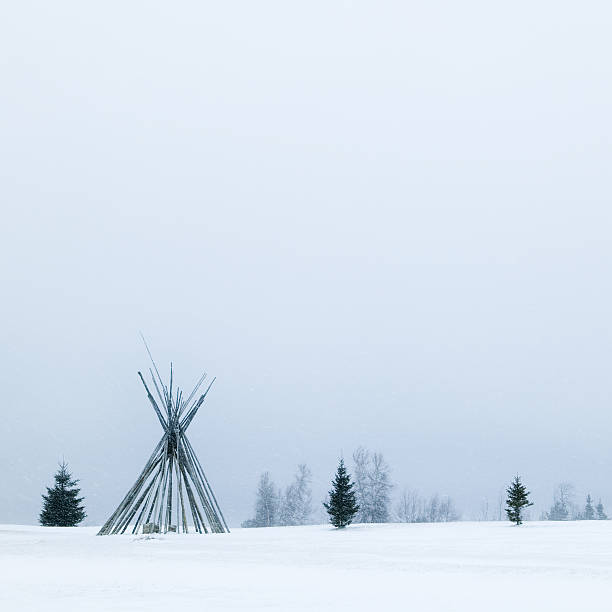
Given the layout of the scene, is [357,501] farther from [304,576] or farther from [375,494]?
[304,576]

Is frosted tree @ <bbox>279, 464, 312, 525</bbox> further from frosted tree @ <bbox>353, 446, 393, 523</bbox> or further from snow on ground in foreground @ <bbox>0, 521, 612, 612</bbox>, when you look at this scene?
snow on ground in foreground @ <bbox>0, 521, 612, 612</bbox>

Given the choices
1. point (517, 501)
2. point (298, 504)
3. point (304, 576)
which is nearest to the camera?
point (304, 576)

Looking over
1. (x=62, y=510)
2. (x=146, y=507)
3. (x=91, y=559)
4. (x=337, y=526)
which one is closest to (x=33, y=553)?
(x=91, y=559)

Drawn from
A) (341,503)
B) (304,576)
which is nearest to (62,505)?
(341,503)

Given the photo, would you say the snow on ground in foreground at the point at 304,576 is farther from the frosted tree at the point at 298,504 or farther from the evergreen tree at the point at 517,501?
the frosted tree at the point at 298,504

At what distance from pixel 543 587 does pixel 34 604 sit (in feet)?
20.0

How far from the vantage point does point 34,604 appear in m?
7.48

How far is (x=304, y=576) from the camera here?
10.3 meters

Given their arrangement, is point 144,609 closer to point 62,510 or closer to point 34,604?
point 34,604

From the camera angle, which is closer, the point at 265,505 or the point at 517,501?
the point at 517,501

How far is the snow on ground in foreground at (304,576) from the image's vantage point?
772 cm

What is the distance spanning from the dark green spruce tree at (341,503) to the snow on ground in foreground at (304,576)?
11952mm

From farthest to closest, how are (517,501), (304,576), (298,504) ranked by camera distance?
(298,504)
(517,501)
(304,576)

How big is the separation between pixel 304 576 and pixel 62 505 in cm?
2622
